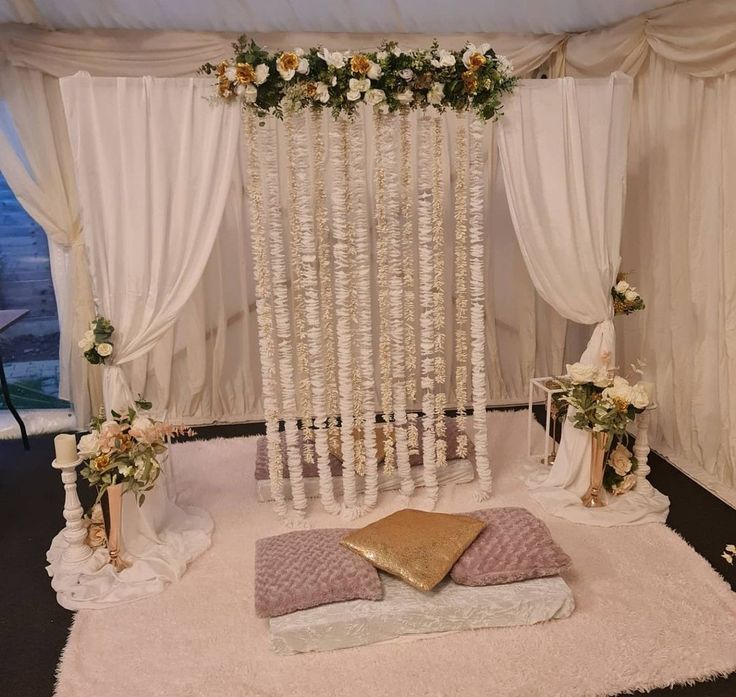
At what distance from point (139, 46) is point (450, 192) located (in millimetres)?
2160

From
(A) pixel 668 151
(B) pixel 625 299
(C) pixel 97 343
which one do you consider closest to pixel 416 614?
(C) pixel 97 343

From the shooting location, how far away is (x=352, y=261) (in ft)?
10.7

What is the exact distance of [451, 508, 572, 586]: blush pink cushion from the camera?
2.54 meters

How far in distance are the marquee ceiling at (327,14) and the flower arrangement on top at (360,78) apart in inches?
42.7

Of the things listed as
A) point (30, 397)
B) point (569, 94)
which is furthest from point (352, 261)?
point (30, 397)

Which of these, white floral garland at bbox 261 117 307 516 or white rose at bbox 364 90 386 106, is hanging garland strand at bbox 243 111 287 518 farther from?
white rose at bbox 364 90 386 106

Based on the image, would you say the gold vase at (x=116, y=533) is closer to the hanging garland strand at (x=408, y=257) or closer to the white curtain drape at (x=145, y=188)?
the white curtain drape at (x=145, y=188)

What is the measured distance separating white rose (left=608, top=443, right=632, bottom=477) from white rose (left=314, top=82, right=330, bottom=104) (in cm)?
219

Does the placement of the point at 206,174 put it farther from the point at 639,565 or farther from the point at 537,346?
the point at 537,346

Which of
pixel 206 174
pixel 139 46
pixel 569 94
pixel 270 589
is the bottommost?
pixel 270 589

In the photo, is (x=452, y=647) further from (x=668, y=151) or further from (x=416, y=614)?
(x=668, y=151)

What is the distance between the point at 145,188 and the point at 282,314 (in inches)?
31.4

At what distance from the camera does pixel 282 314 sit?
122 inches

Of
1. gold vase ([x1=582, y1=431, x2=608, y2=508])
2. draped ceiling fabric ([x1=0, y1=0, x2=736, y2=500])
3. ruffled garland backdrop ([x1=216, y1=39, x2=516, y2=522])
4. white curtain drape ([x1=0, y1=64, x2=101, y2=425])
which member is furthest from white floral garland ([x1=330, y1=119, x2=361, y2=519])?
white curtain drape ([x1=0, y1=64, x2=101, y2=425])
